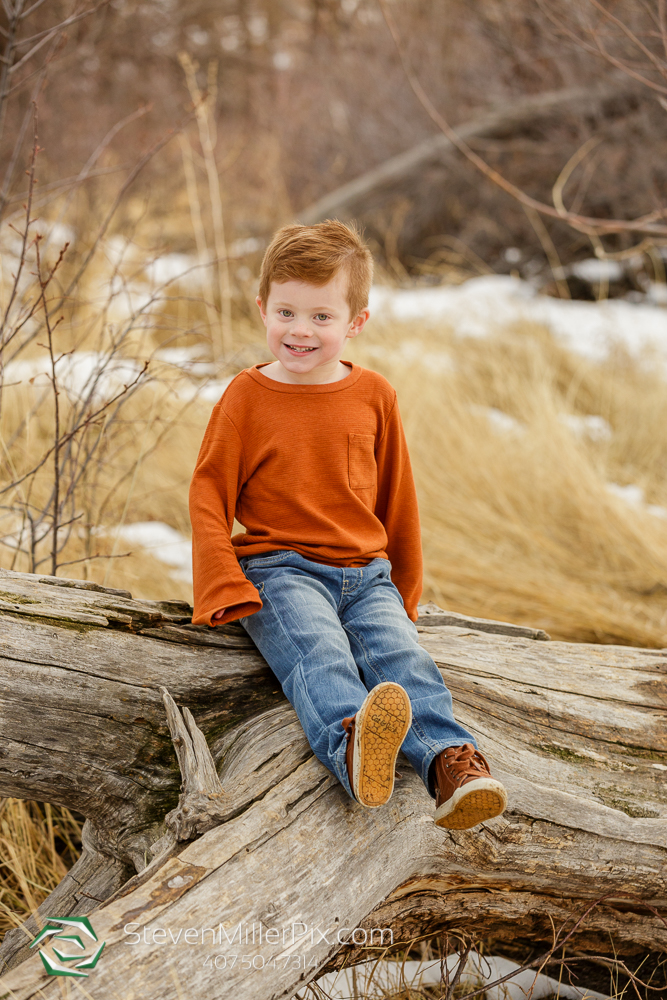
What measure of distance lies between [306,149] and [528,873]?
8920 millimetres

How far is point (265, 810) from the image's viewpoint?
1.58 metres

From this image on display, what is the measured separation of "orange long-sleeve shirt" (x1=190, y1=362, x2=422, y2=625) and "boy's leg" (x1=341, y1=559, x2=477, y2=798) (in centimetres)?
9

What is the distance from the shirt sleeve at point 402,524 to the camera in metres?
2.22

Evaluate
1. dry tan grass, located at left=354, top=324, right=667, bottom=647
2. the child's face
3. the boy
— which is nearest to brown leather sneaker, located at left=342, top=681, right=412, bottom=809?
the boy

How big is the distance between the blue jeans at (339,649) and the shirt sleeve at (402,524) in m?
0.12

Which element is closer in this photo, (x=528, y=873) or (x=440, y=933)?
(x=528, y=873)

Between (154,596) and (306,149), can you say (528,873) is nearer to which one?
(154,596)

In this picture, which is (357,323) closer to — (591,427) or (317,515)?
(317,515)

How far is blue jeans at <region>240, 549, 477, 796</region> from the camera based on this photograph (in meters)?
1.73

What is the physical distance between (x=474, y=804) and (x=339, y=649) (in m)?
0.48

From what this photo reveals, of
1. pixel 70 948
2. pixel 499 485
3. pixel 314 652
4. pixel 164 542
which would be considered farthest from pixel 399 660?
pixel 499 485

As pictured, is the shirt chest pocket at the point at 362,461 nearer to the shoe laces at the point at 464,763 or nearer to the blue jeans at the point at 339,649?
the blue jeans at the point at 339,649

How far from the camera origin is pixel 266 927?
4.67ft

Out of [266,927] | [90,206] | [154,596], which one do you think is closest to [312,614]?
[266,927]
